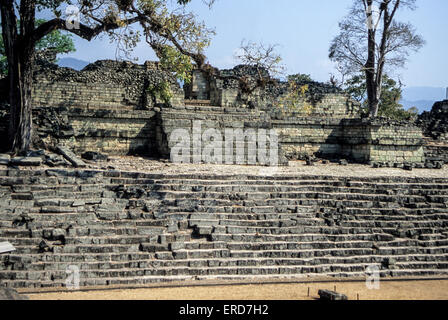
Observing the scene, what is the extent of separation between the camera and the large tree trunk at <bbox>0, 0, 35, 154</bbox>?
10.2 meters

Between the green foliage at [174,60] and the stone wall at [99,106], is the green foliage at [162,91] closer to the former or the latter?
the stone wall at [99,106]

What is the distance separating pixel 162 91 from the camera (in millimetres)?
15055

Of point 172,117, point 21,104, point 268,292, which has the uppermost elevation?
point 21,104

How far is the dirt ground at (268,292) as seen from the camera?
249 inches

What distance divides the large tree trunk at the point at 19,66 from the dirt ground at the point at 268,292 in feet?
17.3

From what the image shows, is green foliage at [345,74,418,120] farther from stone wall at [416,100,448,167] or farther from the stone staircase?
the stone staircase

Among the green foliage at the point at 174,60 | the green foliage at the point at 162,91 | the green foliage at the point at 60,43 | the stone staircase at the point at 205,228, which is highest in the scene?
the green foliage at the point at 60,43

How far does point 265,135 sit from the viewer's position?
12.9 m

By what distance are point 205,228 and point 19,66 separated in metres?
6.20

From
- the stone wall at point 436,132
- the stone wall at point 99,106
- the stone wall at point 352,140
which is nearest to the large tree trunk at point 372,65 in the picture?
the stone wall at point 436,132

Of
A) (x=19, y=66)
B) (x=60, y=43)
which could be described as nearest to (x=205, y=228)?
(x=19, y=66)

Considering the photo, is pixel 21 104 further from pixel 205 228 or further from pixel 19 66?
pixel 205 228
